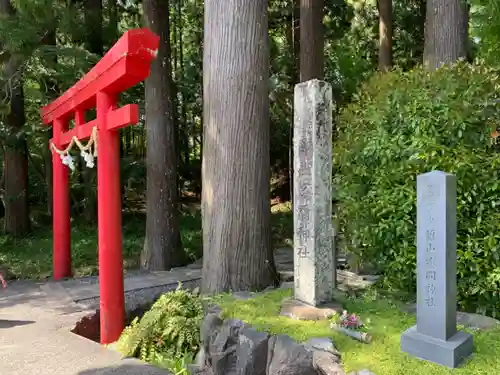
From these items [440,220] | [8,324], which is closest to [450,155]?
[440,220]

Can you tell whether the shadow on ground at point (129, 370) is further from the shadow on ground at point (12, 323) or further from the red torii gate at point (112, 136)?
the shadow on ground at point (12, 323)

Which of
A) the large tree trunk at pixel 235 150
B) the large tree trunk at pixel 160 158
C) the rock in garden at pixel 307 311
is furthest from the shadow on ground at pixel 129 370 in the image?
the large tree trunk at pixel 160 158

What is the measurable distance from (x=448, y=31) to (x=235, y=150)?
3.56 meters

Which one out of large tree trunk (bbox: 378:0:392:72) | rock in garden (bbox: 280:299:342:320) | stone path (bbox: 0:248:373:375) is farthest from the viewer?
large tree trunk (bbox: 378:0:392:72)

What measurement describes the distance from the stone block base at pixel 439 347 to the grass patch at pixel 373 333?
0.05 metres

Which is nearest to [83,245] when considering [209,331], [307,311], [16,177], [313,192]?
[16,177]

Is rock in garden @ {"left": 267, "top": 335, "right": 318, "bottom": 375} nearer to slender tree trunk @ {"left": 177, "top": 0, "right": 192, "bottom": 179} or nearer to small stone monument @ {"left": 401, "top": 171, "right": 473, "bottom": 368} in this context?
small stone monument @ {"left": 401, "top": 171, "right": 473, "bottom": 368}

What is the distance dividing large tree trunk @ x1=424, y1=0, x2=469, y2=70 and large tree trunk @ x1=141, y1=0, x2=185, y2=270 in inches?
187

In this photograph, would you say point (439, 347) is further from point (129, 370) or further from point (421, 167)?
point (129, 370)

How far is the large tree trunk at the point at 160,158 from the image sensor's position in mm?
8883

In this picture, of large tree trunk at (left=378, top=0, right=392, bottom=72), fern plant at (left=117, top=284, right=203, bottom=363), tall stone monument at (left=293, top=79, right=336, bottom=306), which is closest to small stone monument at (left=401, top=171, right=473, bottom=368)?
tall stone monument at (left=293, top=79, right=336, bottom=306)

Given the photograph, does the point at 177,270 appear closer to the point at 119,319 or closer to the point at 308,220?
the point at 119,319

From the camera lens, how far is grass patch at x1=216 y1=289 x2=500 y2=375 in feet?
10.7

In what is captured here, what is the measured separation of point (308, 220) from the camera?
4316mm
